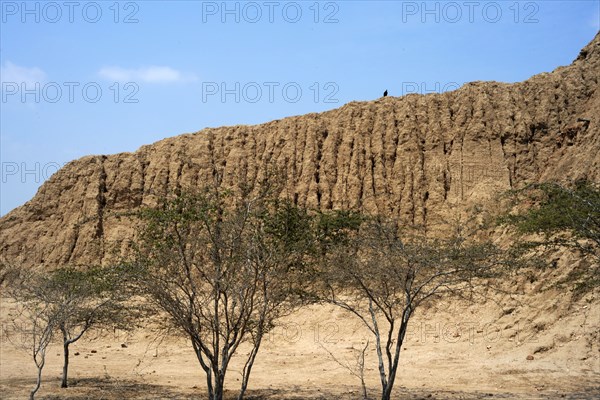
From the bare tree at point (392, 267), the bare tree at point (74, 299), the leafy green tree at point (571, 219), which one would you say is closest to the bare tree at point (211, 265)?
the bare tree at point (392, 267)

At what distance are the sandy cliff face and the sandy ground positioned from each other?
338 inches

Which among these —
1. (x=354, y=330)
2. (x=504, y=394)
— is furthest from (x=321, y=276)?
(x=354, y=330)

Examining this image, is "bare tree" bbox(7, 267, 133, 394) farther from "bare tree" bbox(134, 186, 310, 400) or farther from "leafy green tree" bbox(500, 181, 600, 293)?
"leafy green tree" bbox(500, 181, 600, 293)

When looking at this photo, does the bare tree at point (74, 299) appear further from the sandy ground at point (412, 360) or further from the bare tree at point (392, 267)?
the bare tree at point (392, 267)

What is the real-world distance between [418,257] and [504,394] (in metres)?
5.65

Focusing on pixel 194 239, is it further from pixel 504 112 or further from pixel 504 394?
pixel 504 112

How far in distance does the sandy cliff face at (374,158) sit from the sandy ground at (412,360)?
8595 mm

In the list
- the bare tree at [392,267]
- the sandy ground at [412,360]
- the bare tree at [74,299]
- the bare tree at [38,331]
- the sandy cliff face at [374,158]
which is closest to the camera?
the bare tree at [38,331]

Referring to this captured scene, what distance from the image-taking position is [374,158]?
38188 millimetres

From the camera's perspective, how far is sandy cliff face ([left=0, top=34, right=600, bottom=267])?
35562mm

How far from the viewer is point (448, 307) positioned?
27.7 meters

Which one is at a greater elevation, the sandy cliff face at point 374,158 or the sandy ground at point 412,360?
the sandy cliff face at point 374,158

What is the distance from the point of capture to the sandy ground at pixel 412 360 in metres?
18.1

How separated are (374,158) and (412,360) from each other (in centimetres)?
1733
